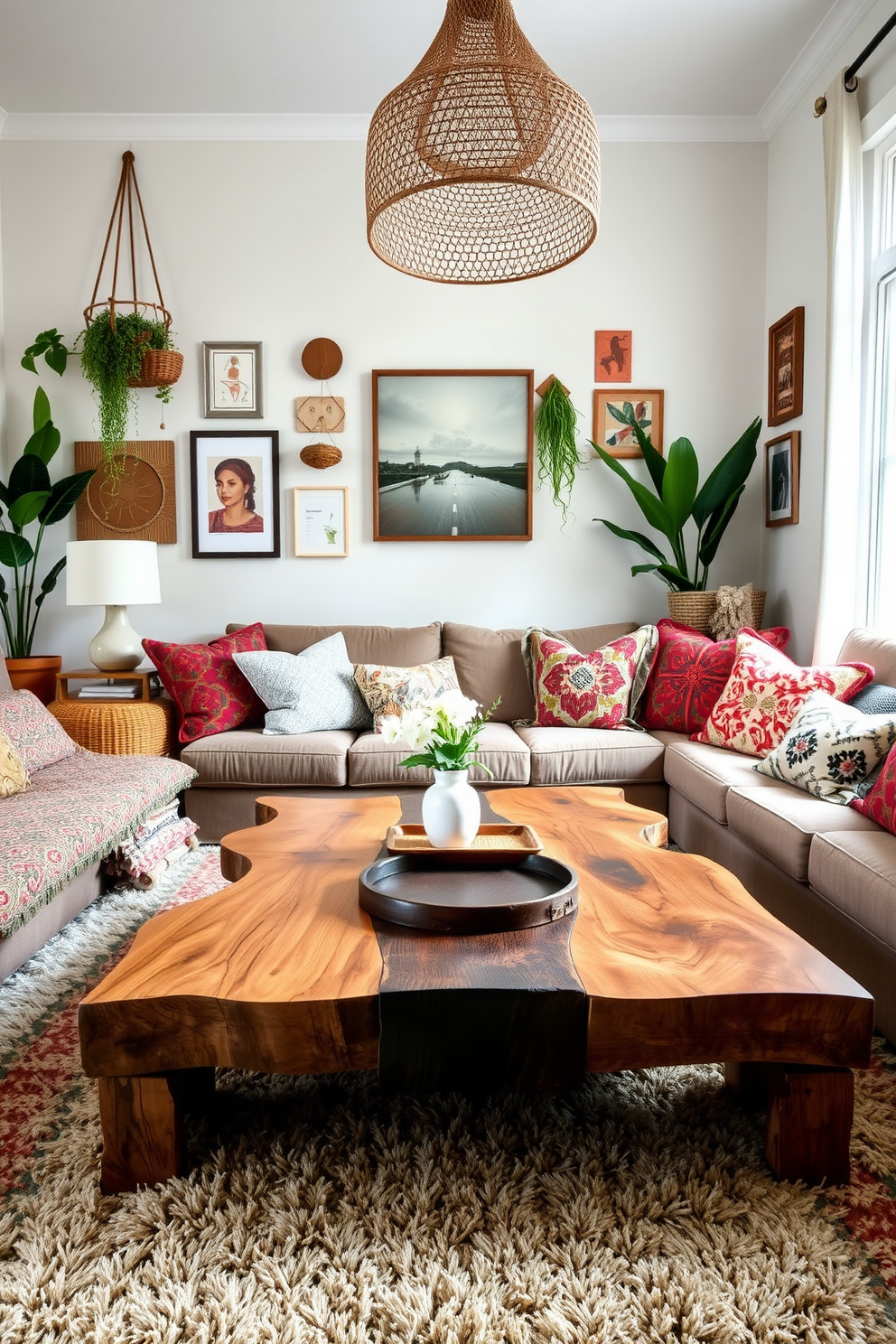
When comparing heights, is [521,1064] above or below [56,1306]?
above

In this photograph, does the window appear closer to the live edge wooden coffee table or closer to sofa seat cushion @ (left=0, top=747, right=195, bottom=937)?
the live edge wooden coffee table

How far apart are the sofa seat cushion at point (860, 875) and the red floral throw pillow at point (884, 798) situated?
0.11 ft

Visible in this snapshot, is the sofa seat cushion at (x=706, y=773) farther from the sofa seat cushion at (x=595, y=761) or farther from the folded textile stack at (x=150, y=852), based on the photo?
the folded textile stack at (x=150, y=852)

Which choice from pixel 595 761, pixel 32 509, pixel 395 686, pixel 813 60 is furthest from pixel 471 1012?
pixel 813 60

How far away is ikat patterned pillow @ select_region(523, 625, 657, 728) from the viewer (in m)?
3.54

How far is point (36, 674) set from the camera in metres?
3.89

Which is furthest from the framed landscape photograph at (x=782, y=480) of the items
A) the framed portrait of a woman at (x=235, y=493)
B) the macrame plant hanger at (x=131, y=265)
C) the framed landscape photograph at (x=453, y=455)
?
the macrame plant hanger at (x=131, y=265)

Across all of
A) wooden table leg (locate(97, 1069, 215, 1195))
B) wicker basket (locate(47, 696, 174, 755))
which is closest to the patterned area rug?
wooden table leg (locate(97, 1069, 215, 1195))

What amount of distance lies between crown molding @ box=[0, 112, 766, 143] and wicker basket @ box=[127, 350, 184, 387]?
41.2 inches

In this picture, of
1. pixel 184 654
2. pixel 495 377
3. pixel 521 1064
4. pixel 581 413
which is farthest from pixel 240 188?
pixel 521 1064

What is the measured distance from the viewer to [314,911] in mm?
1595

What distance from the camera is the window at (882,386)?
126 inches

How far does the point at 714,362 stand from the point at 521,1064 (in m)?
3.78

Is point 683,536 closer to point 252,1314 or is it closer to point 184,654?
point 184,654
